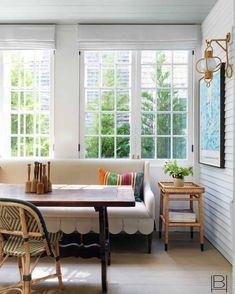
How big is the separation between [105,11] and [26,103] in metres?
1.63

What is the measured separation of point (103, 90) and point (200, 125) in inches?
54.8

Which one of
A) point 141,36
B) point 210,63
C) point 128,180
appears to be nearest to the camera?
point 210,63

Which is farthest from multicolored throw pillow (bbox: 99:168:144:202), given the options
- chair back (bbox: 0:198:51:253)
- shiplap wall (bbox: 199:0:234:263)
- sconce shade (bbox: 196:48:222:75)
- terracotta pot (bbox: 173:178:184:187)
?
chair back (bbox: 0:198:51:253)

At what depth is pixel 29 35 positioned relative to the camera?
446 cm

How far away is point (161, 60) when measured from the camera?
4.55 meters

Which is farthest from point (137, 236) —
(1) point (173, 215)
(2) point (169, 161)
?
(2) point (169, 161)

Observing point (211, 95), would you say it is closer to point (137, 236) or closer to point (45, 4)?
point (137, 236)

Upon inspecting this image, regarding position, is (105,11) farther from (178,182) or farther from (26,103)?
(178,182)

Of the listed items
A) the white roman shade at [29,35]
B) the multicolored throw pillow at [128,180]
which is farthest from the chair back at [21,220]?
the white roman shade at [29,35]

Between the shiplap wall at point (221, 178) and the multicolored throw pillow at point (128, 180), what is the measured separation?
2.72 ft

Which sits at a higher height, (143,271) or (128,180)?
(128,180)

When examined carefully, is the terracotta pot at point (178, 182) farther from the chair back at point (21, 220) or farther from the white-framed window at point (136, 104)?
the chair back at point (21, 220)

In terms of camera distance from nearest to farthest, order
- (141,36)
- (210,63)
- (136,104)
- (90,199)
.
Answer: (90,199)
(210,63)
(141,36)
(136,104)

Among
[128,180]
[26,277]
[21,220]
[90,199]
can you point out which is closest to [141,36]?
[128,180]
